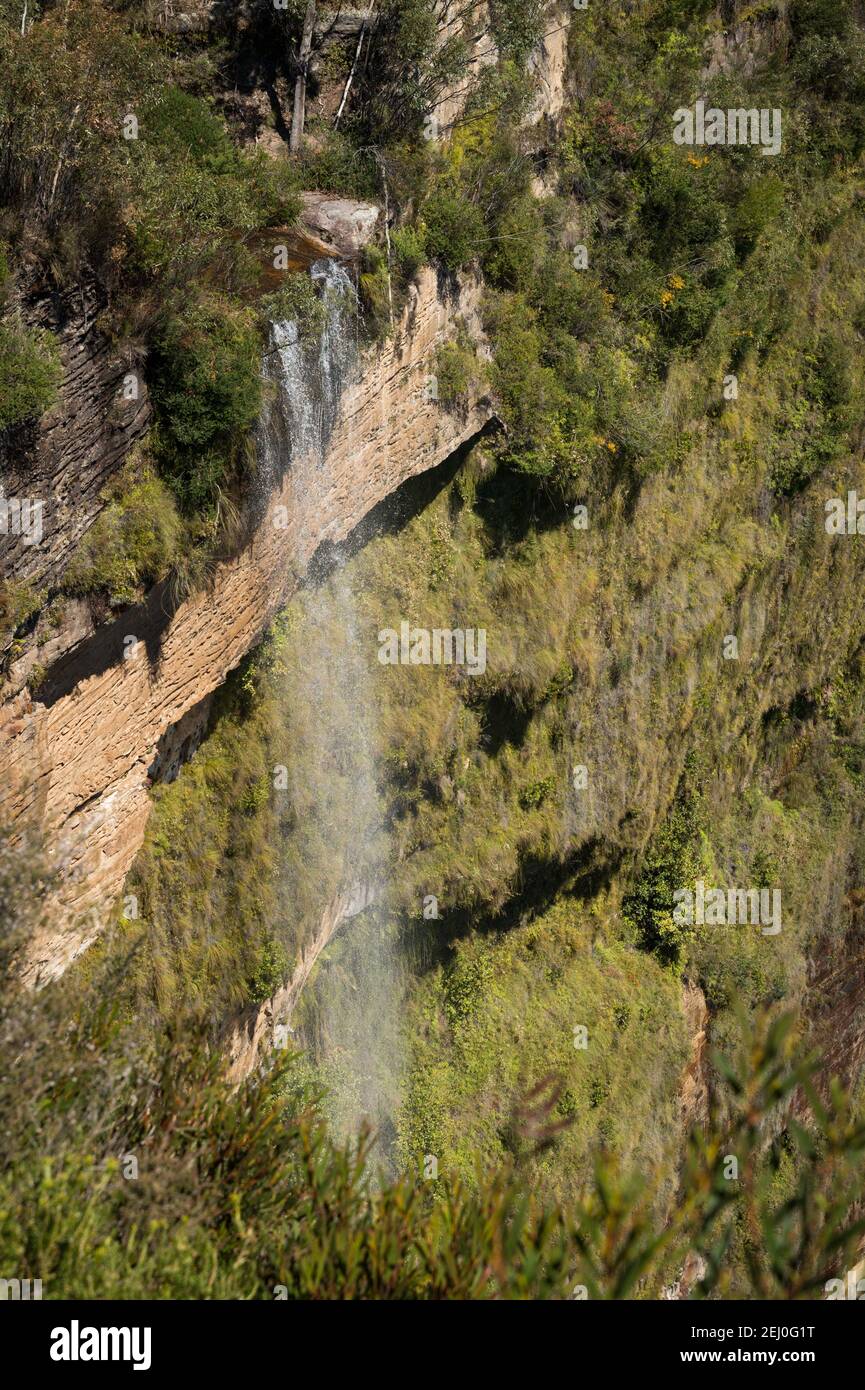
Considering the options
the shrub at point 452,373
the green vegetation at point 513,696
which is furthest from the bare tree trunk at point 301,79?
the shrub at point 452,373

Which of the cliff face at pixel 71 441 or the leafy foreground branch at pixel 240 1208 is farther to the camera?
the cliff face at pixel 71 441

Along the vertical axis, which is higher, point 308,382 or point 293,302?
point 293,302

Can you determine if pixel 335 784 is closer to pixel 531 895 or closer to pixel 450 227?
pixel 531 895

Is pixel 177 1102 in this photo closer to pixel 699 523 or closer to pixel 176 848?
pixel 176 848

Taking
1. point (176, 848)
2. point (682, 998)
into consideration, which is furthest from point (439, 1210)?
point (682, 998)

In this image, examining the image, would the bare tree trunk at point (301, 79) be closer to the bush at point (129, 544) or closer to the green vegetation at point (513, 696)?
the green vegetation at point (513, 696)

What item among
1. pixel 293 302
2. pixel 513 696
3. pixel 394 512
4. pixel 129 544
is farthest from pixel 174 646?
pixel 513 696
